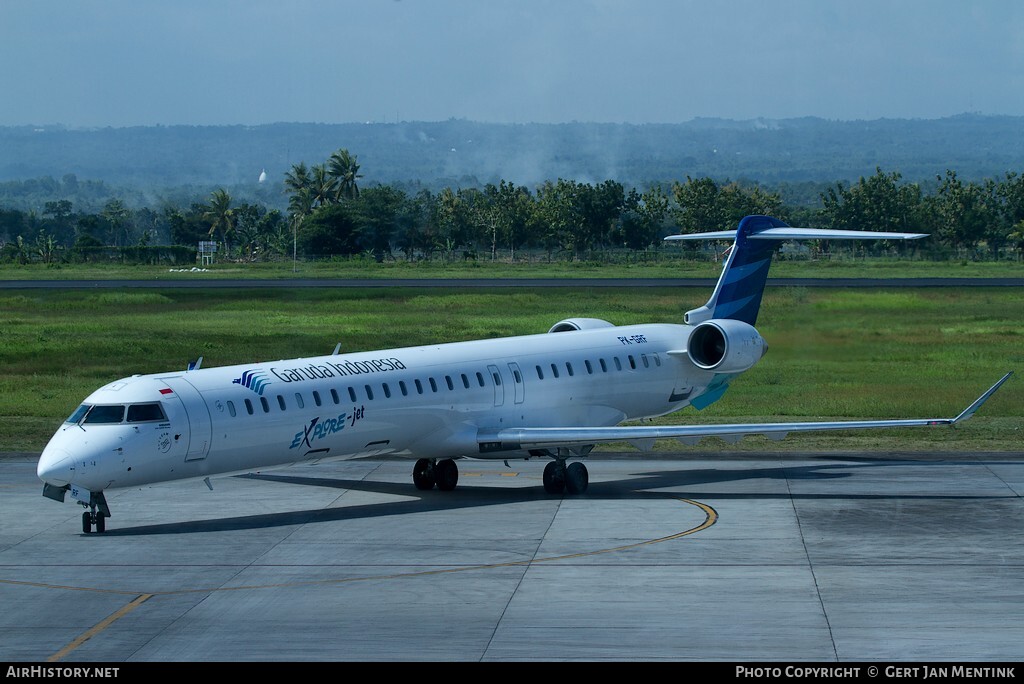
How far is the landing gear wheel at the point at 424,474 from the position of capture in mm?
29188

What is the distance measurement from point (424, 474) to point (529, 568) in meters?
7.85

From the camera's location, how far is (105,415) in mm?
23891

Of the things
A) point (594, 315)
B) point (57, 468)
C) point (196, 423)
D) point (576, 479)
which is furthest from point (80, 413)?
point (594, 315)

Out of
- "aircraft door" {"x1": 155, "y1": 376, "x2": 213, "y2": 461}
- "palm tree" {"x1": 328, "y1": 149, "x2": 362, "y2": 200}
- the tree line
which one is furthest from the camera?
"palm tree" {"x1": 328, "y1": 149, "x2": 362, "y2": 200}

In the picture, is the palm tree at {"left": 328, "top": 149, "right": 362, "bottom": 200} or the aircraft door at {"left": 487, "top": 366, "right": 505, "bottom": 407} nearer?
the aircraft door at {"left": 487, "top": 366, "right": 505, "bottom": 407}

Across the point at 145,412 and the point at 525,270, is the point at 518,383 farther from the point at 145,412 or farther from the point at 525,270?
the point at 525,270

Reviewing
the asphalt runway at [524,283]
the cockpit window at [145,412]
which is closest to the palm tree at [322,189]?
the asphalt runway at [524,283]

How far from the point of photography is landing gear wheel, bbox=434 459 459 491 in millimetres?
29078

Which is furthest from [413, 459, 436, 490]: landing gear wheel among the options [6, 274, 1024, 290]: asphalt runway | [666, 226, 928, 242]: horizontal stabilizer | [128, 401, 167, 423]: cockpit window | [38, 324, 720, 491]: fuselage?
[6, 274, 1024, 290]: asphalt runway

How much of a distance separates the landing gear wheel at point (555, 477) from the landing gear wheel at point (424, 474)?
253 centimetres

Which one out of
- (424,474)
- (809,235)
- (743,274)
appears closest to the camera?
(424,474)

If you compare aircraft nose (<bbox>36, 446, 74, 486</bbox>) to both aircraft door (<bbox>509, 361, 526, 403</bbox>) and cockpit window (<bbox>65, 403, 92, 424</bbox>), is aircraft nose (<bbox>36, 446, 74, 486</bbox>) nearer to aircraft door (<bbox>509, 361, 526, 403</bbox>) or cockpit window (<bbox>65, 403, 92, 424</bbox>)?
cockpit window (<bbox>65, 403, 92, 424</bbox>)

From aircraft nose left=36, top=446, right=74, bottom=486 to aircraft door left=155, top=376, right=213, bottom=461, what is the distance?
2023 mm

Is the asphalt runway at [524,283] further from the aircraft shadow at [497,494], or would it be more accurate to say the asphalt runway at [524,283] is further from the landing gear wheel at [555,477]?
the landing gear wheel at [555,477]
